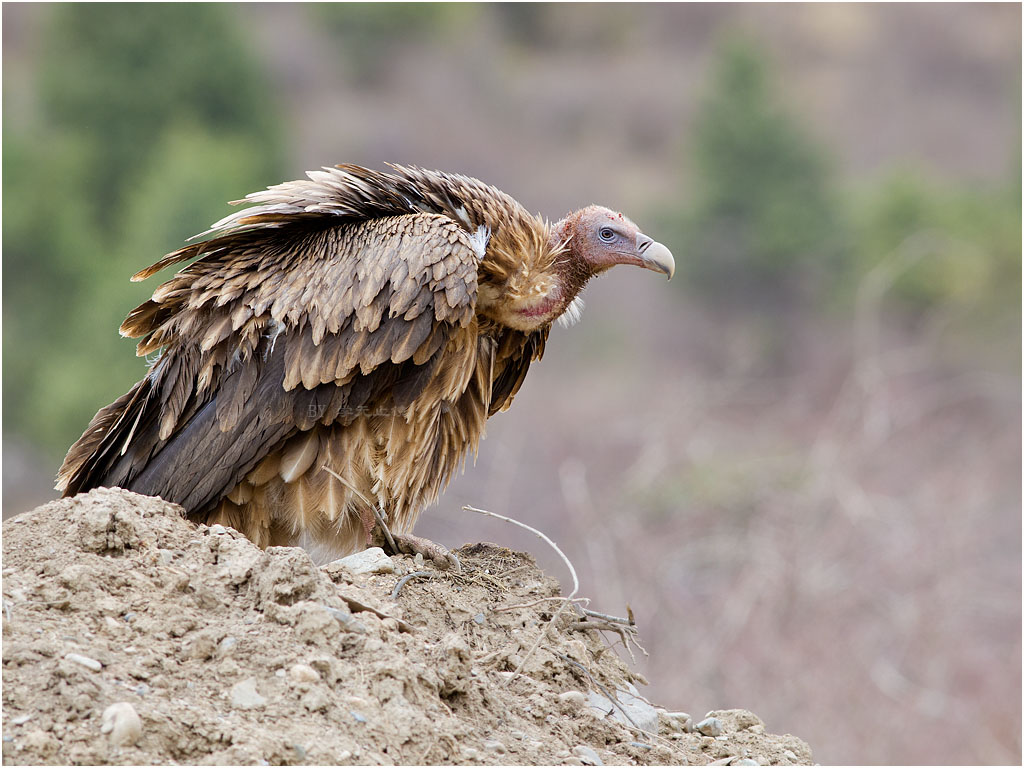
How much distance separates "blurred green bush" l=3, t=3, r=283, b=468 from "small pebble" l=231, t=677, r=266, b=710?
1634 cm

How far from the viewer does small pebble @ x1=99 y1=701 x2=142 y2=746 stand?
9.61 feet

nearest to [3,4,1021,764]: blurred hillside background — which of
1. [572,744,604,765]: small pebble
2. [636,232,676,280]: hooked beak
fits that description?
[636,232,676,280]: hooked beak

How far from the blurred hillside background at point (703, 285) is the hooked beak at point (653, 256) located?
4681 millimetres

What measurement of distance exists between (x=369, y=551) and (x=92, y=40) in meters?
25.2

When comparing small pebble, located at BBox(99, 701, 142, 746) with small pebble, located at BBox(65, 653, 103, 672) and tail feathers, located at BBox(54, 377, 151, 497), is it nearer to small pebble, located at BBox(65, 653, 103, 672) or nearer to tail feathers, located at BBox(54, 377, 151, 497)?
small pebble, located at BBox(65, 653, 103, 672)

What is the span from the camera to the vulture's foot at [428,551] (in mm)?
4641

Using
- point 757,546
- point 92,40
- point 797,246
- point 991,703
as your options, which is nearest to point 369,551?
point 757,546

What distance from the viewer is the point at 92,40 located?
26.6 meters

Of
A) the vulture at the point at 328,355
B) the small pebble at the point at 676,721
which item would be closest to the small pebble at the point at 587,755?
the small pebble at the point at 676,721

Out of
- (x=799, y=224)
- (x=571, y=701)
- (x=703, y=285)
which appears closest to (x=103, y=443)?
(x=571, y=701)

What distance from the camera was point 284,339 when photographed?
4.98 metres

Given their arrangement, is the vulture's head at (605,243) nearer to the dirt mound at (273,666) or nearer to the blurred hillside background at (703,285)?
the dirt mound at (273,666)

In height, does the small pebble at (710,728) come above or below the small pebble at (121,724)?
above

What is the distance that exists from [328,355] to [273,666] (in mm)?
1800
